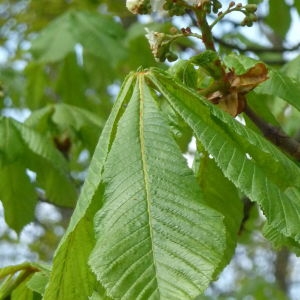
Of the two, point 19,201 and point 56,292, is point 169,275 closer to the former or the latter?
point 56,292

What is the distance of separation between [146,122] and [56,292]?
29 centimetres

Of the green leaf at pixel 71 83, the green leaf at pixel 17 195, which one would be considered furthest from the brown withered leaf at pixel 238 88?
the green leaf at pixel 71 83

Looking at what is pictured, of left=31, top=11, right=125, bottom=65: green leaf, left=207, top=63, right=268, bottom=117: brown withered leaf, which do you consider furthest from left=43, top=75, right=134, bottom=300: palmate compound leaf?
left=31, top=11, right=125, bottom=65: green leaf

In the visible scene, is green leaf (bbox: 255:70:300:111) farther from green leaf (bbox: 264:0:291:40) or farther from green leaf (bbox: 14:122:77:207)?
green leaf (bbox: 264:0:291:40)

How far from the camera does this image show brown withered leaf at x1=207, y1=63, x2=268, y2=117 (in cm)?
141

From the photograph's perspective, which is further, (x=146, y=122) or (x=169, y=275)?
(x=146, y=122)

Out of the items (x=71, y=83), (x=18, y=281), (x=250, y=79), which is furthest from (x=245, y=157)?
(x=71, y=83)

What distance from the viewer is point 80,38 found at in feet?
10.1

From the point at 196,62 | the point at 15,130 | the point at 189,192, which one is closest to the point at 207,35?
the point at 196,62

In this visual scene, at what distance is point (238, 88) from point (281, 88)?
0.40 feet

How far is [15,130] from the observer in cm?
222

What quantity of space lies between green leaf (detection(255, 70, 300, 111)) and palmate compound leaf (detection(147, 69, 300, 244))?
0.68 ft

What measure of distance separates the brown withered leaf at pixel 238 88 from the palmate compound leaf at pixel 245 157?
147mm

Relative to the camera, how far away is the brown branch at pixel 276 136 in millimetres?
1508
